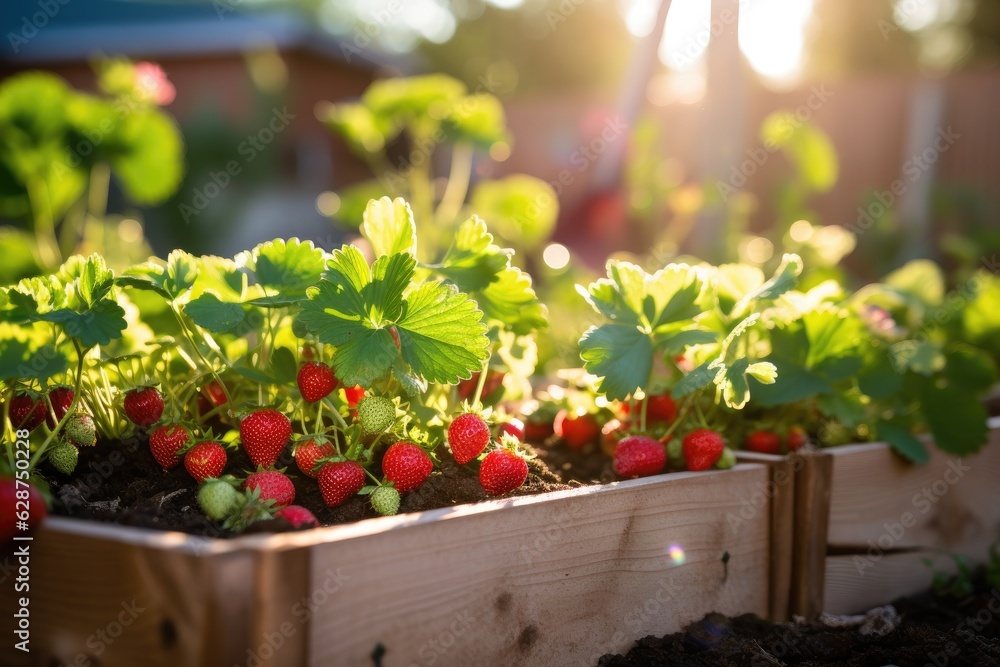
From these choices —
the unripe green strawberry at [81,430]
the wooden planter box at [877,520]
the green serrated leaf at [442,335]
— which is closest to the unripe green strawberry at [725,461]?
the wooden planter box at [877,520]

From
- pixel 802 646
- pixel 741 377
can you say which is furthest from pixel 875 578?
pixel 741 377

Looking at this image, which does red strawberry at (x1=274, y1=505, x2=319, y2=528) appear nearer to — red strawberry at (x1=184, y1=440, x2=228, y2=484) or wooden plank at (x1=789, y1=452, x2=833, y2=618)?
red strawberry at (x1=184, y1=440, x2=228, y2=484)

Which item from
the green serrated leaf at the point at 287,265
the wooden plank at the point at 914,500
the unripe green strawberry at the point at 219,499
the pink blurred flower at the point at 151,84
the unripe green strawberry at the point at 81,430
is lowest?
the wooden plank at the point at 914,500

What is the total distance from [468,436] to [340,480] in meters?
0.18

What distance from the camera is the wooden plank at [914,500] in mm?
1464

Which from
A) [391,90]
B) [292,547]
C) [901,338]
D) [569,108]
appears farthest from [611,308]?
[569,108]

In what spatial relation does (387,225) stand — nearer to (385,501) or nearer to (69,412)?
(385,501)

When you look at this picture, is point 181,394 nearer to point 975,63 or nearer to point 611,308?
point 611,308

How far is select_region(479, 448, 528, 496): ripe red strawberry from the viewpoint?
1114mm

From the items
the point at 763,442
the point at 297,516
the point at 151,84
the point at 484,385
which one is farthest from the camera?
the point at 151,84

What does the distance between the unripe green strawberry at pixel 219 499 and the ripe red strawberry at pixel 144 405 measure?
216 mm

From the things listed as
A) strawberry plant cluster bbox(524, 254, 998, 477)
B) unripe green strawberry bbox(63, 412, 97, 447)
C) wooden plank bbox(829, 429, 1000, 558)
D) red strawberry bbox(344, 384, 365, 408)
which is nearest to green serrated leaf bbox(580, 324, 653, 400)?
strawberry plant cluster bbox(524, 254, 998, 477)

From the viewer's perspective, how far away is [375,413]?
107 centimetres

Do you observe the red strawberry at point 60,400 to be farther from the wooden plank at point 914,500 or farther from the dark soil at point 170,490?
the wooden plank at point 914,500
